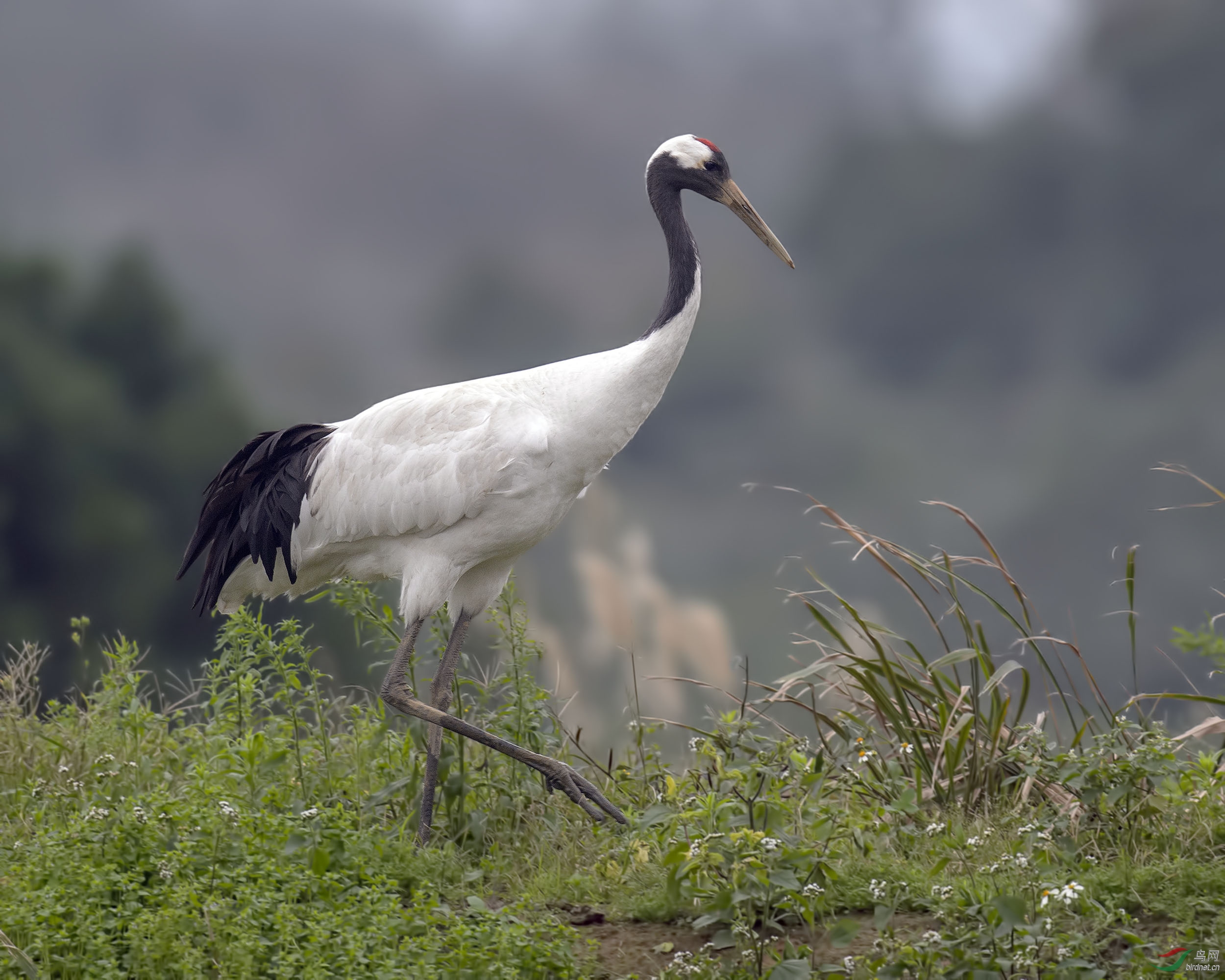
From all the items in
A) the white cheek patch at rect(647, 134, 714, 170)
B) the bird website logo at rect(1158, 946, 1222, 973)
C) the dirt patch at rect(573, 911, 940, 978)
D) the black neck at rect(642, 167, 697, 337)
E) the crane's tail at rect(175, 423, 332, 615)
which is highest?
the white cheek patch at rect(647, 134, 714, 170)

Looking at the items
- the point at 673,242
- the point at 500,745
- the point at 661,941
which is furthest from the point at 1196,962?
the point at 673,242

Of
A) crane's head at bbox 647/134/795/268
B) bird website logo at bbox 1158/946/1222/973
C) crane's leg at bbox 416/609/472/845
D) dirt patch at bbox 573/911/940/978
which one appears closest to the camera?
bird website logo at bbox 1158/946/1222/973

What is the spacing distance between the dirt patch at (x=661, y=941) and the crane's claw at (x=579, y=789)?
105 centimetres

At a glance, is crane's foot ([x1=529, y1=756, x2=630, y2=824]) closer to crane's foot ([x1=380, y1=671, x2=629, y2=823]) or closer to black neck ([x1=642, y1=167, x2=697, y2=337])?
crane's foot ([x1=380, y1=671, x2=629, y2=823])

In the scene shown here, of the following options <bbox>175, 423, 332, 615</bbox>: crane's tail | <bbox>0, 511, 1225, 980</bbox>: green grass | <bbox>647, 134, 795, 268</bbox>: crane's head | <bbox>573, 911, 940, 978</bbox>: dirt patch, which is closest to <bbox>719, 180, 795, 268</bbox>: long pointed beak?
<bbox>647, 134, 795, 268</bbox>: crane's head

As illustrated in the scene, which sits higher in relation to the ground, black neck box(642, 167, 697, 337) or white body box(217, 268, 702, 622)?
black neck box(642, 167, 697, 337)

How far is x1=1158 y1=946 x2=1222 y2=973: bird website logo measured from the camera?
9.89 feet

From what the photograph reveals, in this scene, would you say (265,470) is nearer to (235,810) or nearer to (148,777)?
(148,777)

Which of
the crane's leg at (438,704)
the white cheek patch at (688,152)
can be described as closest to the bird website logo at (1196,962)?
the crane's leg at (438,704)

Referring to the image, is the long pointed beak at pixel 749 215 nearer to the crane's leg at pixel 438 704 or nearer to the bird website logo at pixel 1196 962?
the crane's leg at pixel 438 704

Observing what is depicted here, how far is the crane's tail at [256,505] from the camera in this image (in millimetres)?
5562

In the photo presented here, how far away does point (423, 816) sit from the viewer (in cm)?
490

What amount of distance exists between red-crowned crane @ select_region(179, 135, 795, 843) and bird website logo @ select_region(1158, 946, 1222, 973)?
2.21 metres

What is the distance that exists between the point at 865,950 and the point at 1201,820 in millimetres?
1327
